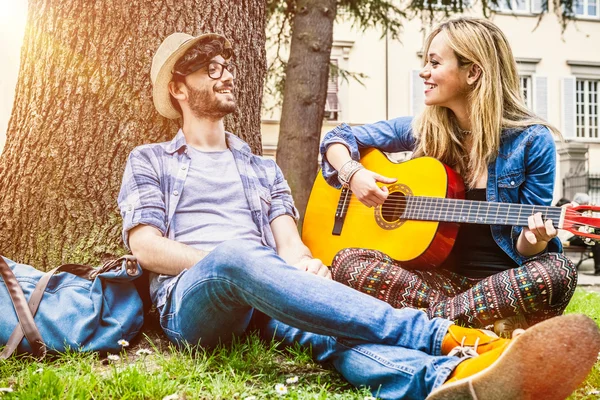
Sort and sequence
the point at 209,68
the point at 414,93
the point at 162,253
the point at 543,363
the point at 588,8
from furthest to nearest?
1. the point at 588,8
2. the point at 414,93
3. the point at 209,68
4. the point at 162,253
5. the point at 543,363

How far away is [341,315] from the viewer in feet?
7.51

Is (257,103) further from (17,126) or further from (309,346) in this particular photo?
(309,346)

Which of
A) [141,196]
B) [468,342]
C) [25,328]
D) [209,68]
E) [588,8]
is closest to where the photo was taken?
[468,342]

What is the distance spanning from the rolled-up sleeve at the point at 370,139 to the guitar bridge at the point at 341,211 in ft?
0.30

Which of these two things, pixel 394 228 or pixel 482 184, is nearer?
pixel 482 184

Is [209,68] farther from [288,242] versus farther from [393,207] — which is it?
[393,207]

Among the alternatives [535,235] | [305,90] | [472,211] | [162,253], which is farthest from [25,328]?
[305,90]

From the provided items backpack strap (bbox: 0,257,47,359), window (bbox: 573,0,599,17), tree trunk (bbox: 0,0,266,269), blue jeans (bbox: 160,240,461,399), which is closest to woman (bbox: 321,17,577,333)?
blue jeans (bbox: 160,240,461,399)

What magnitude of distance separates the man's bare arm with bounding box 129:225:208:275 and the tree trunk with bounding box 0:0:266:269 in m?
0.65

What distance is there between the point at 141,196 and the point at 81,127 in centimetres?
78

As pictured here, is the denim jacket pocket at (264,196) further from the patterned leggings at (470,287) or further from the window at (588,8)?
the window at (588,8)

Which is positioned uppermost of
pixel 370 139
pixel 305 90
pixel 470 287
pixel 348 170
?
pixel 305 90

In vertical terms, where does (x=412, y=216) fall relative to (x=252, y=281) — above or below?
above

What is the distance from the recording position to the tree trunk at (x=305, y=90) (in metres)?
7.00
